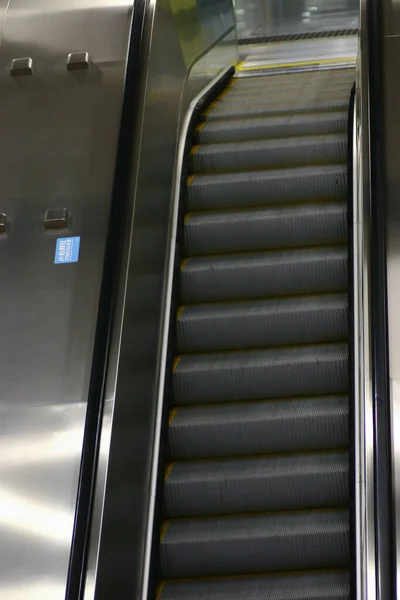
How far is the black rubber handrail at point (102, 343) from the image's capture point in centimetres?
346

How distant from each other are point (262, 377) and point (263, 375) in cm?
1

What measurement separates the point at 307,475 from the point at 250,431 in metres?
0.42

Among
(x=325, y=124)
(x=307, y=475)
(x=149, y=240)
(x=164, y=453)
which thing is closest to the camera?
(x=307, y=475)

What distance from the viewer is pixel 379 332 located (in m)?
3.75

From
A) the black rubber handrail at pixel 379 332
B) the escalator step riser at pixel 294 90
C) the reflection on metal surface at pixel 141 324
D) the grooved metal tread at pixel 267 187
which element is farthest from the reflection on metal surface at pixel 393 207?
the escalator step riser at pixel 294 90

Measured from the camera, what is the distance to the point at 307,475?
4242 mm

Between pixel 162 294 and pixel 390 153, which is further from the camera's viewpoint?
pixel 162 294

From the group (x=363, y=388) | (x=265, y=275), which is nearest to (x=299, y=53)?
(x=265, y=275)

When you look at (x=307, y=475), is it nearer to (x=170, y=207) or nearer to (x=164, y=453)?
(x=164, y=453)

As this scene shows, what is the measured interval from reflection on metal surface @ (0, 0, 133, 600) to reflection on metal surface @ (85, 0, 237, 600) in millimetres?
153

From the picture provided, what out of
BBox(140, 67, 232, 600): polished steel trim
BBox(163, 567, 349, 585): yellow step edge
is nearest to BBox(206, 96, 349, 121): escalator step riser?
BBox(140, 67, 232, 600): polished steel trim

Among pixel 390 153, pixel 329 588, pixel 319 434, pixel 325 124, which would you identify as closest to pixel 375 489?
pixel 329 588

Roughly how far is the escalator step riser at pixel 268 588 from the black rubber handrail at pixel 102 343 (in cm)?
76

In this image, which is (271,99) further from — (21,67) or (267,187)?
(21,67)
